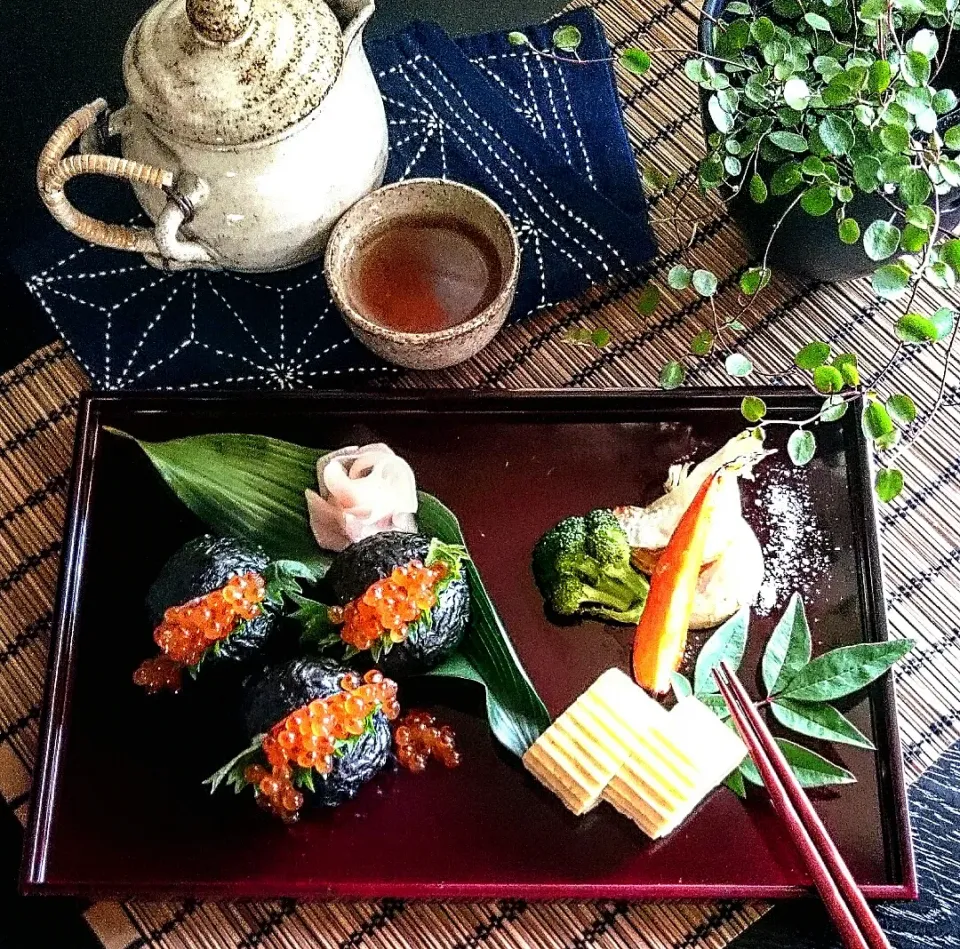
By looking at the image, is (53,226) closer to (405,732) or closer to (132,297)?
(132,297)

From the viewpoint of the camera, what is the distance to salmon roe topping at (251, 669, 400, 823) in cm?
118

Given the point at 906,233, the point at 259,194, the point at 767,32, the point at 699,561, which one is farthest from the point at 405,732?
the point at 767,32

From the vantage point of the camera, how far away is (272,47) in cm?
124

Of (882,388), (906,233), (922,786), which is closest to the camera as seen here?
(906,233)

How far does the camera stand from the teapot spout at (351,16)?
1.29 metres

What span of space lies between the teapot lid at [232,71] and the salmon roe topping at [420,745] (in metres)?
0.70

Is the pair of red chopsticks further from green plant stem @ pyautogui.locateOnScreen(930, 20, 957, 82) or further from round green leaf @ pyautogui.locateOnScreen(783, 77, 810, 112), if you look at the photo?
green plant stem @ pyautogui.locateOnScreen(930, 20, 957, 82)


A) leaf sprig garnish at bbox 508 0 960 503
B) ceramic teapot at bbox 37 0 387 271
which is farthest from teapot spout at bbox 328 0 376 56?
leaf sprig garnish at bbox 508 0 960 503

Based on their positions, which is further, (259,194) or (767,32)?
(259,194)

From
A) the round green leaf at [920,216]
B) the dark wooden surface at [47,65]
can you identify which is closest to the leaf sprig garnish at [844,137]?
the round green leaf at [920,216]

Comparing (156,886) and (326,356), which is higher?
(326,356)

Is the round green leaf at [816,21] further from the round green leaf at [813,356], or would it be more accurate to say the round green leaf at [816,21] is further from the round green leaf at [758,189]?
the round green leaf at [813,356]

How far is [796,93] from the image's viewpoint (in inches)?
45.6

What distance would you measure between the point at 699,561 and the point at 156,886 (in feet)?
2.41
